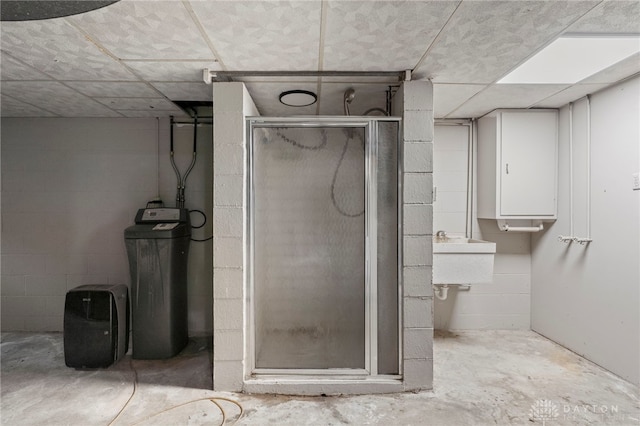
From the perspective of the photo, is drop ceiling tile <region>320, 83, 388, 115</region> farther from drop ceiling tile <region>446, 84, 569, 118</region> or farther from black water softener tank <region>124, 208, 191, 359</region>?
black water softener tank <region>124, 208, 191, 359</region>

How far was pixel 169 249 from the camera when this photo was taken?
2.72 meters

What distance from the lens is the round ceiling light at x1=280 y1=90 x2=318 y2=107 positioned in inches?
100

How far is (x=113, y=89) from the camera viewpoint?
2.52 m

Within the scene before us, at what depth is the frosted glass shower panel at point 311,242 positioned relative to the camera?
225cm

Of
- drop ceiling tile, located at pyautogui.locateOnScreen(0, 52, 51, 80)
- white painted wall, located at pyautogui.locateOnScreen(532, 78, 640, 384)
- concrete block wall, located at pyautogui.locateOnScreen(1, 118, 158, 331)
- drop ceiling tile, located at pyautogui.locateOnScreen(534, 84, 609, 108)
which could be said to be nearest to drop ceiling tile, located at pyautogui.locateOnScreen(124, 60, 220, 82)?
drop ceiling tile, located at pyautogui.locateOnScreen(0, 52, 51, 80)

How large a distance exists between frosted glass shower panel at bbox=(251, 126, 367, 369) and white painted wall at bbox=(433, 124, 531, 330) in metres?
1.54

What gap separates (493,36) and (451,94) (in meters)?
0.86

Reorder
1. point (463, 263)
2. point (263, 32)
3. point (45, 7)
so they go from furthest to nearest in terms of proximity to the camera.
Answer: point (463, 263) → point (263, 32) → point (45, 7)

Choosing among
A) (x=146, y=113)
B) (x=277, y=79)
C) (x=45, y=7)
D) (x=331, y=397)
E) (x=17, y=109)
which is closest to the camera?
(x=45, y=7)

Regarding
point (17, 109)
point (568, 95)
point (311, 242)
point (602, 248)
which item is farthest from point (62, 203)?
point (602, 248)

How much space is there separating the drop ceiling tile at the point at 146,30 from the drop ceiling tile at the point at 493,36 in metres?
1.40

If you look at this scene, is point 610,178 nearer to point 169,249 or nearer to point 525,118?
point 525,118

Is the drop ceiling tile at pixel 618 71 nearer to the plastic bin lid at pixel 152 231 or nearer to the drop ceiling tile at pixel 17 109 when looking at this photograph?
the plastic bin lid at pixel 152 231

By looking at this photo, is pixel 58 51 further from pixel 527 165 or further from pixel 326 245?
pixel 527 165
